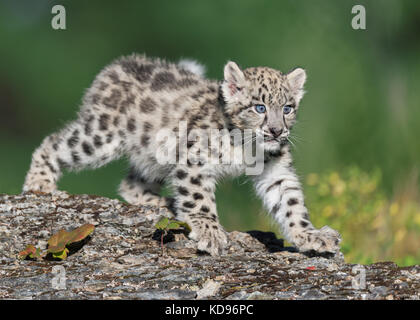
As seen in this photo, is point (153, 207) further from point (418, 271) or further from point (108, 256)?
point (418, 271)

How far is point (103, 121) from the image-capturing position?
869 centimetres

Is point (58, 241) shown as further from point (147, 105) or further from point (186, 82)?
point (186, 82)

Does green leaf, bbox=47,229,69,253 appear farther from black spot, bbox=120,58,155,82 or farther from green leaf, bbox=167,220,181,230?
black spot, bbox=120,58,155,82

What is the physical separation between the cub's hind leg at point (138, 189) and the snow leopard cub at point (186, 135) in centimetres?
1

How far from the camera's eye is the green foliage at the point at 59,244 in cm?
608

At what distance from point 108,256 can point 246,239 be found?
1649 mm

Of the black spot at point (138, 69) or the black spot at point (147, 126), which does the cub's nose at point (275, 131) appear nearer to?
the black spot at point (147, 126)

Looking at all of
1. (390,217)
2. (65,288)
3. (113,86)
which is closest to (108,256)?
(65,288)

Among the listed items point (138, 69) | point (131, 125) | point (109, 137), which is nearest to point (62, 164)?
point (109, 137)

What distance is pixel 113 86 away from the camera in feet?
29.5

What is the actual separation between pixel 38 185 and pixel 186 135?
1.87 m

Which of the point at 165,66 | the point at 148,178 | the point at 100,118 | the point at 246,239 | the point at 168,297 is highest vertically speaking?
the point at 165,66

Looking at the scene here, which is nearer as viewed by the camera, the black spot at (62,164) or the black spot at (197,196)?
the black spot at (197,196)

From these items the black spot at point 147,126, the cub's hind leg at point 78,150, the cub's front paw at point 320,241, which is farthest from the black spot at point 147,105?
the cub's front paw at point 320,241
